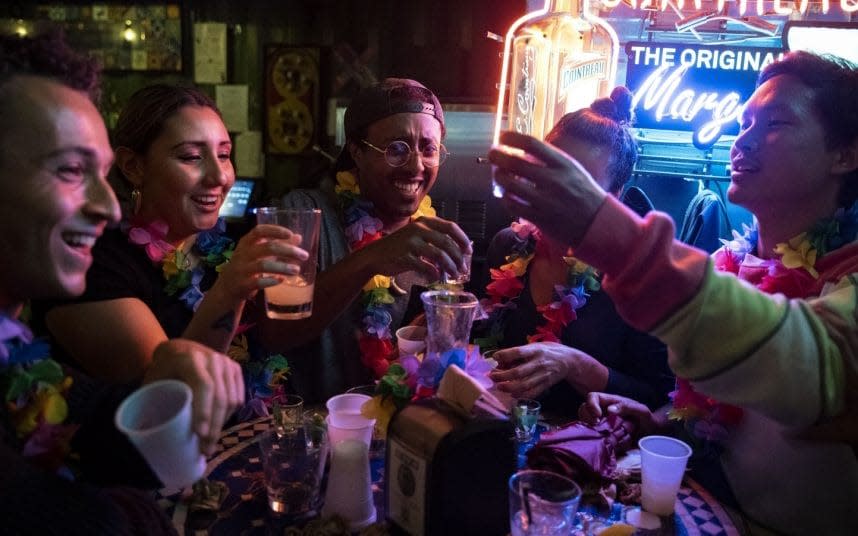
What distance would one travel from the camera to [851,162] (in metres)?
1.73

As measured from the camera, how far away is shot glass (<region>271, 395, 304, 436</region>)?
1.50 meters

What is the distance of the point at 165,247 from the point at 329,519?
3.36 feet

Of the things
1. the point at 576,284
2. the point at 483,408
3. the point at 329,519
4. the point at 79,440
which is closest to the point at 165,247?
the point at 79,440

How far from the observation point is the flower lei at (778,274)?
170cm

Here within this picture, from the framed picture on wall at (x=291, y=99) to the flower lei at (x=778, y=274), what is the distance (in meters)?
4.43

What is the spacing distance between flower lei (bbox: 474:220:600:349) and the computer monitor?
12.0 feet

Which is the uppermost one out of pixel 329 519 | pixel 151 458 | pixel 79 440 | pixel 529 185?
pixel 529 185

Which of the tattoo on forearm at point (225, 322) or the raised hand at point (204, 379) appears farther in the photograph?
the tattoo on forearm at point (225, 322)

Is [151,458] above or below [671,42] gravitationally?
below

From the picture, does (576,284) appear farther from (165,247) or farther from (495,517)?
(165,247)

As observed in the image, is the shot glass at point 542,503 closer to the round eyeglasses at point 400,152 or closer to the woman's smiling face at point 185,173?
the woman's smiling face at point 185,173

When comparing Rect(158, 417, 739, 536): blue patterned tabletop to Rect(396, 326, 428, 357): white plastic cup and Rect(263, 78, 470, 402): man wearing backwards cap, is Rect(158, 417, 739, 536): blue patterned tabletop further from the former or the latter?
Rect(263, 78, 470, 402): man wearing backwards cap

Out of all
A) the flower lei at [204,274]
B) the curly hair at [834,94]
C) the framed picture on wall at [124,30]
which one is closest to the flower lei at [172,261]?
the flower lei at [204,274]

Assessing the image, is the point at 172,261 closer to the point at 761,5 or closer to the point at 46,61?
the point at 46,61
